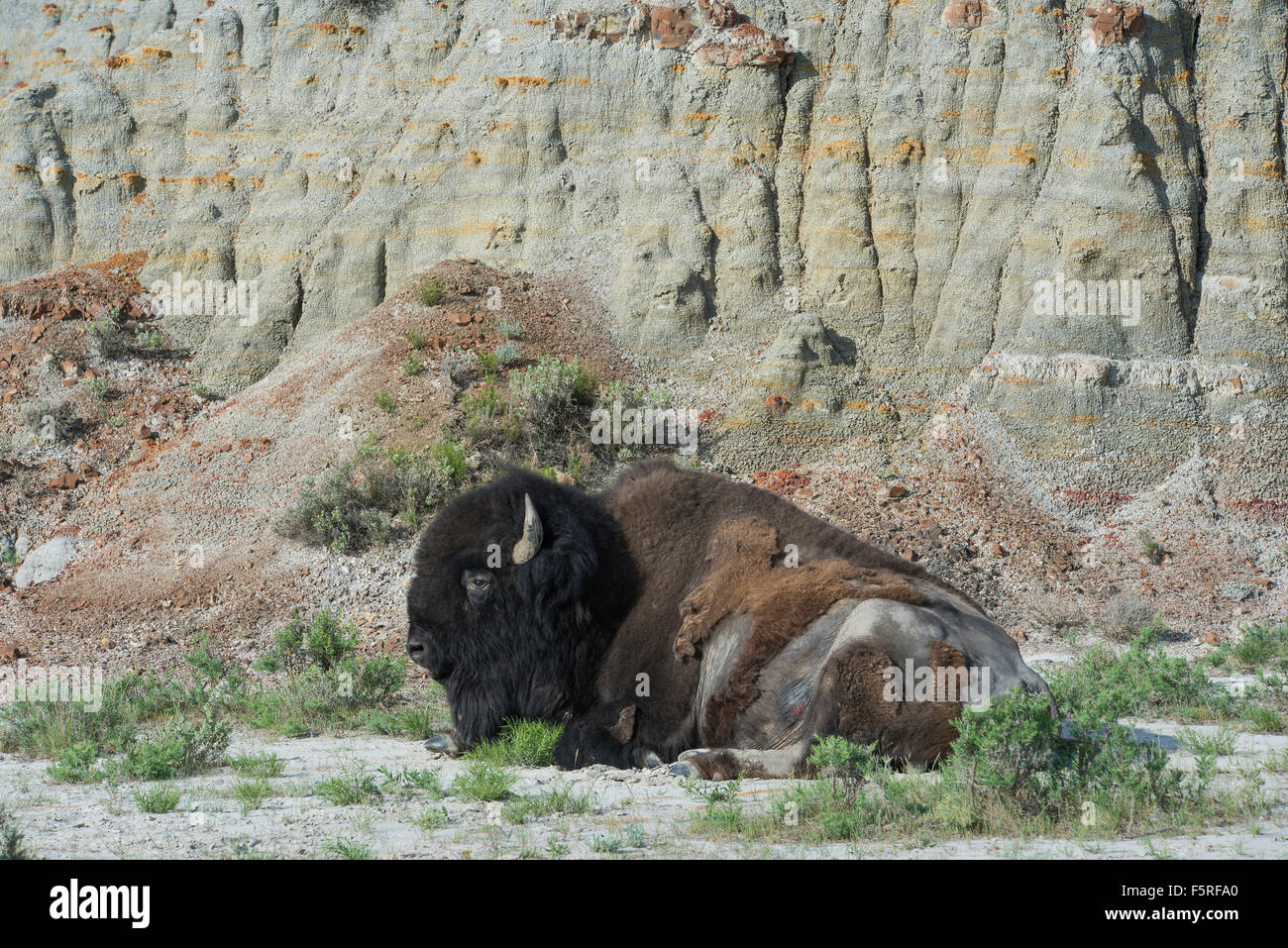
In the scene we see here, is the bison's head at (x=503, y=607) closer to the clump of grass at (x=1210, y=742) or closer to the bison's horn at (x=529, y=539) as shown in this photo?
the bison's horn at (x=529, y=539)

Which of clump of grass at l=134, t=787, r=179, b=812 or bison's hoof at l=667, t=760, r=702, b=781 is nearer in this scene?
clump of grass at l=134, t=787, r=179, b=812

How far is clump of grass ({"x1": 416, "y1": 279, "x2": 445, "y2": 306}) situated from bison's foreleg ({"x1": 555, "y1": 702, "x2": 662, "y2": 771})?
1144 cm

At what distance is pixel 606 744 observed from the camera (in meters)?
6.72

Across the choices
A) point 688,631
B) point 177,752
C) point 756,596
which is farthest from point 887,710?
point 177,752

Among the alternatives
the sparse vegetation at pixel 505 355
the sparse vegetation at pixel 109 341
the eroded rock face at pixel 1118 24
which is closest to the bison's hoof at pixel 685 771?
the sparse vegetation at pixel 505 355

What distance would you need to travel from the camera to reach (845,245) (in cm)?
1827

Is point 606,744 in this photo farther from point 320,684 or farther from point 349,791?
point 320,684

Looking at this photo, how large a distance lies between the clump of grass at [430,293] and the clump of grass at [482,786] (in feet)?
40.0

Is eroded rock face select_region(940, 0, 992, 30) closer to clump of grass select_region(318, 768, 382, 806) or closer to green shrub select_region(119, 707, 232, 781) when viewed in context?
green shrub select_region(119, 707, 232, 781)

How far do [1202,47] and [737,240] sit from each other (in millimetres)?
8244

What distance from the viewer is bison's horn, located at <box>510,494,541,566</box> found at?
6762 millimetres

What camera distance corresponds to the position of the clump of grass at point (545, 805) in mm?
5301

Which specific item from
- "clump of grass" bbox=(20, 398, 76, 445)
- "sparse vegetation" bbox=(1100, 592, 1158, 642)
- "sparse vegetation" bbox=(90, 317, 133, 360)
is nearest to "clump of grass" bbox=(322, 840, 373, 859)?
"sparse vegetation" bbox=(1100, 592, 1158, 642)

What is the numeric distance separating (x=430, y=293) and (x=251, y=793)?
40.3 feet
